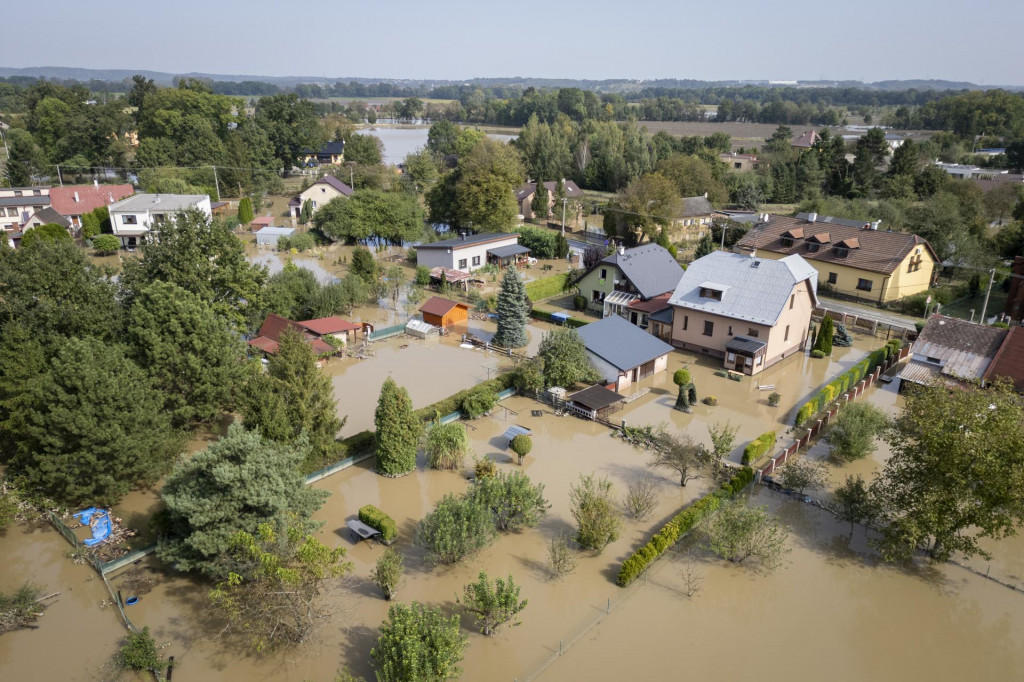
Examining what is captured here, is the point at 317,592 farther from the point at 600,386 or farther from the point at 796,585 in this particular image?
the point at 600,386

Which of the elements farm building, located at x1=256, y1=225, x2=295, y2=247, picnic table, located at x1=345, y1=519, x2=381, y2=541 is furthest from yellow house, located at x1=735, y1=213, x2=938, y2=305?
farm building, located at x1=256, y1=225, x2=295, y2=247

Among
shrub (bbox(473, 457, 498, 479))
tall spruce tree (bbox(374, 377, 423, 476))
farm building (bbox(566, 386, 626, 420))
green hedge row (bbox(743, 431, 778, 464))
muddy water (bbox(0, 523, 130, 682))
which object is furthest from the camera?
farm building (bbox(566, 386, 626, 420))

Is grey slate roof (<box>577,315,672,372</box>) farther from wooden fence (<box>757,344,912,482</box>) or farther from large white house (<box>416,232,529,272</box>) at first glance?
large white house (<box>416,232,529,272</box>)

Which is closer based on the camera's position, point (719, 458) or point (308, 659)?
point (308, 659)

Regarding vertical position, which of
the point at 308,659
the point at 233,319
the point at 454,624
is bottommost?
the point at 308,659

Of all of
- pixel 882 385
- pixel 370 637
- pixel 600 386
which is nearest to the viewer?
pixel 370 637

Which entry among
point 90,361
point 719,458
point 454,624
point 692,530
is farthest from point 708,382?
point 90,361

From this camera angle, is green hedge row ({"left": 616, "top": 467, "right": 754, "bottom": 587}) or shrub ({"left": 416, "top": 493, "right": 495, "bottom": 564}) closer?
shrub ({"left": 416, "top": 493, "right": 495, "bottom": 564})
